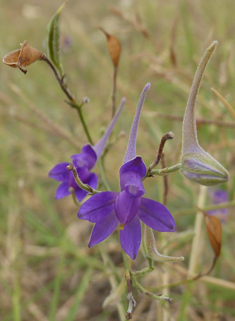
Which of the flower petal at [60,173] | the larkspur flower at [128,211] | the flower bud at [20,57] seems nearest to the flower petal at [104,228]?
the larkspur flower at [128,211]

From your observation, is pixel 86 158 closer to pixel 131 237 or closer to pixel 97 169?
pixel 131 237

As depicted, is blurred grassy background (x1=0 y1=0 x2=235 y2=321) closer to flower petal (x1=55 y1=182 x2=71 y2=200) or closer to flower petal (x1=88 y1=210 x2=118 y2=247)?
flower petal (x1=55 y1=182 x2=71 y2=200)

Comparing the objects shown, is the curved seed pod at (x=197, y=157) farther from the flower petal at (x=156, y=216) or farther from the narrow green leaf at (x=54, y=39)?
the narrow green leaf at (x=54, y=39)

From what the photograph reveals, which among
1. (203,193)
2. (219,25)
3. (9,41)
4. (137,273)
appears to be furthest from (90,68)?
(137,273)

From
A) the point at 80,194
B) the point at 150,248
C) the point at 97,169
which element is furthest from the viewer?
the point at 97,169

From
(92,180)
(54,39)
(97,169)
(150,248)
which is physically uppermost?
(54,39)

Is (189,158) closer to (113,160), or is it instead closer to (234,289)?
(234,289)

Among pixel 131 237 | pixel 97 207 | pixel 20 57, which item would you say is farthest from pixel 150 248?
pixel 20 57
